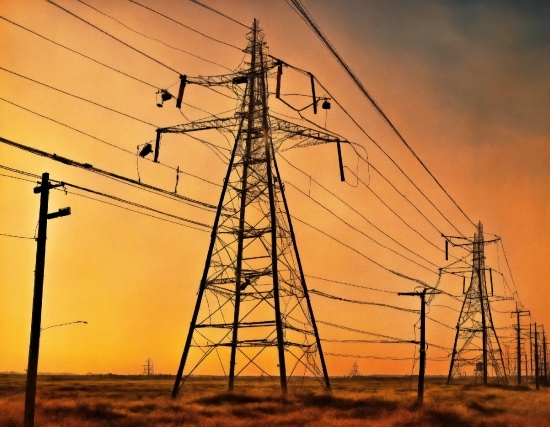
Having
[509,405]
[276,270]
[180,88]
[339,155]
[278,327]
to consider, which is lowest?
A: [509,405]

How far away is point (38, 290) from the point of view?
21469mm

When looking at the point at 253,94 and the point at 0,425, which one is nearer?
the point at 0,425

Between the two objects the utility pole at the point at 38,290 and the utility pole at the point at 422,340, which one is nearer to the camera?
the utility pole at the point at 38,290

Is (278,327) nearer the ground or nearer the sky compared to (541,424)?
nearer the sky

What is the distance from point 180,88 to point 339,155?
26.1ft

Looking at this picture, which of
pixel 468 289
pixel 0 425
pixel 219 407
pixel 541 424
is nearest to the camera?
pixel 0 425

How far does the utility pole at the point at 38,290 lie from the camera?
→ 68.0 feet

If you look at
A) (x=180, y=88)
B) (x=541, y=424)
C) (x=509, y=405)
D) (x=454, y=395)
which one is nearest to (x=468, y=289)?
(x=454, y=395)

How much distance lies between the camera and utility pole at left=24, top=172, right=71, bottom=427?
20719 mm

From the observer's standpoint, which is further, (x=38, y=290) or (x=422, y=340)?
(x=422, y=340)

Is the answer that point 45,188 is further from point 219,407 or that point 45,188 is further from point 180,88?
point 219,407

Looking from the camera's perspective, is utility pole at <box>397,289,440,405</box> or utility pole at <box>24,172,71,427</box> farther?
utility pole at <box>397,289,440,405</box>

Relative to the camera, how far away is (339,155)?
31.8 meters

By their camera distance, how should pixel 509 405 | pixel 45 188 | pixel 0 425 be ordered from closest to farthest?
pixel 45 188 < pixel 0 425 < pixel 509 405
